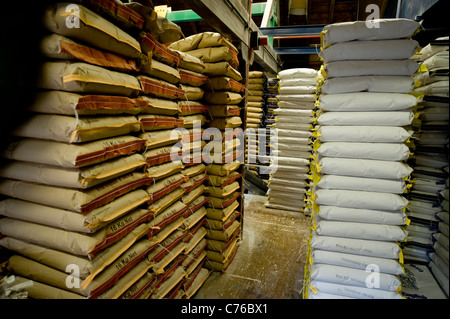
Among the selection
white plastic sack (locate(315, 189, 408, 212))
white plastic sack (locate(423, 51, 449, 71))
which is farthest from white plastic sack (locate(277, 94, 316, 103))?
white plastic sack (locate(315, 189, 408, 212))

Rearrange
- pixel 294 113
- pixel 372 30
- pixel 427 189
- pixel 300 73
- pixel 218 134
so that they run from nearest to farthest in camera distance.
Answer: pixel 372 30 → pixel 427 189 → pixel 218 134 → pixel 300 73 → pixel 294 113

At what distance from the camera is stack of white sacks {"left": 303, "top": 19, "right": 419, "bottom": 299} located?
2340 millimetres

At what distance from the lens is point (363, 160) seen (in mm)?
2516

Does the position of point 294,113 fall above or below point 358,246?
above

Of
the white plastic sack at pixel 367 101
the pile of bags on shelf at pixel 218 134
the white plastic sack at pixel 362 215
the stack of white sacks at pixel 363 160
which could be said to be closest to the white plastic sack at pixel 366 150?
the stack of white sacks at pixel 363 160

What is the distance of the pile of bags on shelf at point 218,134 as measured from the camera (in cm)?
358

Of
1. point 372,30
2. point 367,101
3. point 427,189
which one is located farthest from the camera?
point 427,189

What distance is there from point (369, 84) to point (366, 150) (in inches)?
25.8

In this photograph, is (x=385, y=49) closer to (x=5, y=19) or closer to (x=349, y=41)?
(x=349, y=41)

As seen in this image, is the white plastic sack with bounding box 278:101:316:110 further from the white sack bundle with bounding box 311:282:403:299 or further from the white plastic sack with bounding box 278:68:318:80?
the white sack bundle with bounding box 311:282:403:299

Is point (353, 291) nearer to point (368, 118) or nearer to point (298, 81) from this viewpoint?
point (368, 118)

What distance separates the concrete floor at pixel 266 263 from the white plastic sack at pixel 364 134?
7.53 ft

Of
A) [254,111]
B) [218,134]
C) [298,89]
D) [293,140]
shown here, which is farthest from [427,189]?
[254,111]
